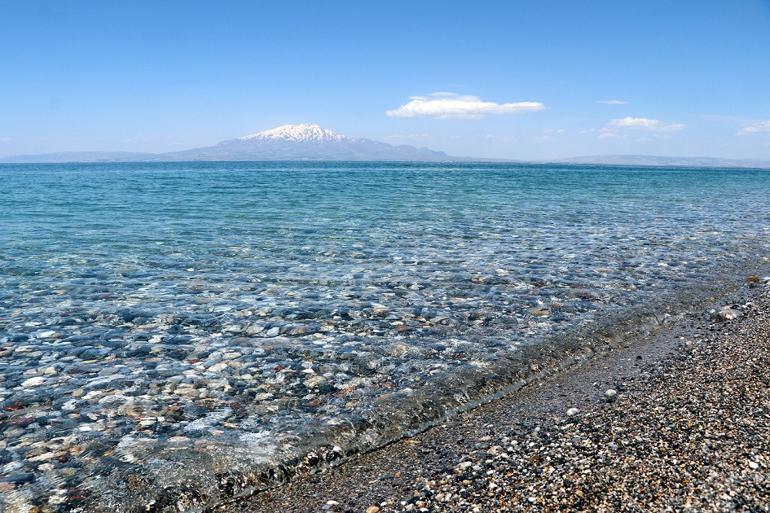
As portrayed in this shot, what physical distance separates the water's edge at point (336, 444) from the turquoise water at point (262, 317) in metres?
0.11

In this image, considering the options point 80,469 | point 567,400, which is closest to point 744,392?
point 567,400

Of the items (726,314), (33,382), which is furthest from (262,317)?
(726,314)

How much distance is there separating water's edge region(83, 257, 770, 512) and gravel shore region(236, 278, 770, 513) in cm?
22

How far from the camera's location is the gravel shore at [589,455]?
4.39 meters

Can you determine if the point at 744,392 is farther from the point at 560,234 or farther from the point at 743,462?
the point at 560,234

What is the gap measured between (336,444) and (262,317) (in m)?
4.69

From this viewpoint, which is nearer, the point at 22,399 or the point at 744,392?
the point at 744,392

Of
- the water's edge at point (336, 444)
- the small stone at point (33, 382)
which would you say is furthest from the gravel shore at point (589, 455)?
the small stone at point (33, 382)

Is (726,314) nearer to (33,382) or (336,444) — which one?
(336,444)

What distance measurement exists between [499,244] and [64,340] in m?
13.3

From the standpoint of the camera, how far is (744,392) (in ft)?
20.8

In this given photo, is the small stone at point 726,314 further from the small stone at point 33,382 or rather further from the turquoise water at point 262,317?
the small stone at point 33,382

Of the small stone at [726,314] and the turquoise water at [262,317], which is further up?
the small stone at [726,314]

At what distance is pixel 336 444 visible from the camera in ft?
19.8
